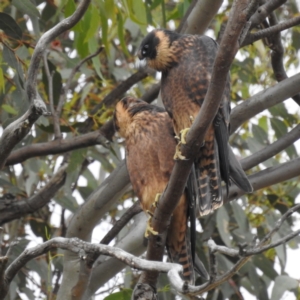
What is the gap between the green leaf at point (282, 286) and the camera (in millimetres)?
3211

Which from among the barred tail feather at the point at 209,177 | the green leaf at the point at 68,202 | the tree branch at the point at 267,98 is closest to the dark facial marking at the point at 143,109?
the tree branch at the point at 267,98

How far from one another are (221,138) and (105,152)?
1.58 metres

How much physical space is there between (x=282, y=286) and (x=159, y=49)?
110cm

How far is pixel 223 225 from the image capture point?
12.0 ft

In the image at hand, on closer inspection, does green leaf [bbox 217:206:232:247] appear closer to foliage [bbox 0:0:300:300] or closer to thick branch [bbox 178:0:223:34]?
foliage [bbox 0:0:300:300]

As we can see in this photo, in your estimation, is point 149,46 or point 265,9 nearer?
point 265,9

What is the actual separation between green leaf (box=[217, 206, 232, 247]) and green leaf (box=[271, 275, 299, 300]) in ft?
1.32

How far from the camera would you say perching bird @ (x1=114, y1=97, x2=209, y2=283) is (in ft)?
9.70

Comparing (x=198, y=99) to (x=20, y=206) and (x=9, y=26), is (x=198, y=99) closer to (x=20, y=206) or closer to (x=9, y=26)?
(x=9, y=26)

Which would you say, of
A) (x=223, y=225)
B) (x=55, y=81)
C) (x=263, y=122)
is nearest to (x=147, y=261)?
(x=55, y=81)

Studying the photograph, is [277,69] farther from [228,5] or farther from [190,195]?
[228,5]

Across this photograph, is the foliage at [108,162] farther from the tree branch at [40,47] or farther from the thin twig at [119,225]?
the tree branch at [40,47]

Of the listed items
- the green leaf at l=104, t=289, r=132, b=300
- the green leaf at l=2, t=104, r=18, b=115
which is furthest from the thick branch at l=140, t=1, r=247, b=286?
the green leaf at l=2, t=104, r=18, b=115

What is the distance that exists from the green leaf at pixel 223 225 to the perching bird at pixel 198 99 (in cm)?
89
